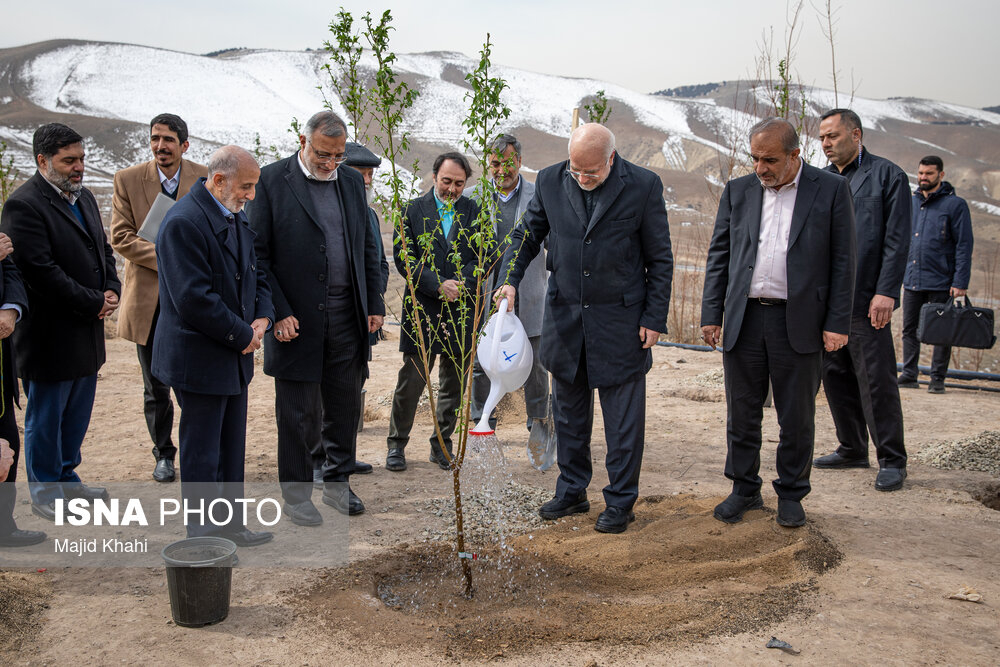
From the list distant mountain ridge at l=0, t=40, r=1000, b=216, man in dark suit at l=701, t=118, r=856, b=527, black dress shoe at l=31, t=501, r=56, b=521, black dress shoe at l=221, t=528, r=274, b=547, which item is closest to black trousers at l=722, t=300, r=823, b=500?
man in dark suit at l=701, t=118, r=856, b=527

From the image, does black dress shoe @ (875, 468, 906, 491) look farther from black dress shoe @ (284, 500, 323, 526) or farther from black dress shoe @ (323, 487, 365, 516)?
black dress shoe @ (284, 500, 323, 526)

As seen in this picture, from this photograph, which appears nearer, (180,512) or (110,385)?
(180,512)

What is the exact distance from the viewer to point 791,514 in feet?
13.3

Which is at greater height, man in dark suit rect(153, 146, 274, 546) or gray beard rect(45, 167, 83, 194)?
gray beard rect(45, 167, 83, 194)

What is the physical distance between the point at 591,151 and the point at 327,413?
198 centimetres

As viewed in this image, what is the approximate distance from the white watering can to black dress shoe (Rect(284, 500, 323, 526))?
40.5 inches

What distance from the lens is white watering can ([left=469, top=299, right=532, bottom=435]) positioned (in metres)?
4.03

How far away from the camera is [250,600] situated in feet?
10.6

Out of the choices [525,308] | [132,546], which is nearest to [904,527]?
[525,308]

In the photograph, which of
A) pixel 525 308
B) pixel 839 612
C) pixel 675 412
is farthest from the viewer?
pixel 675 412

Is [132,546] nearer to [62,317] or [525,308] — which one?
[62,317]

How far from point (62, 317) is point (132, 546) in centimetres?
127

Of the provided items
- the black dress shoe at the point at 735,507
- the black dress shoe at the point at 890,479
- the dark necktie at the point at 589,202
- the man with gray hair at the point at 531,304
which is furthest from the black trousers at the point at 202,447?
the black dress shoe at the point at 890,479

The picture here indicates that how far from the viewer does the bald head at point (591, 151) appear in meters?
3.82
